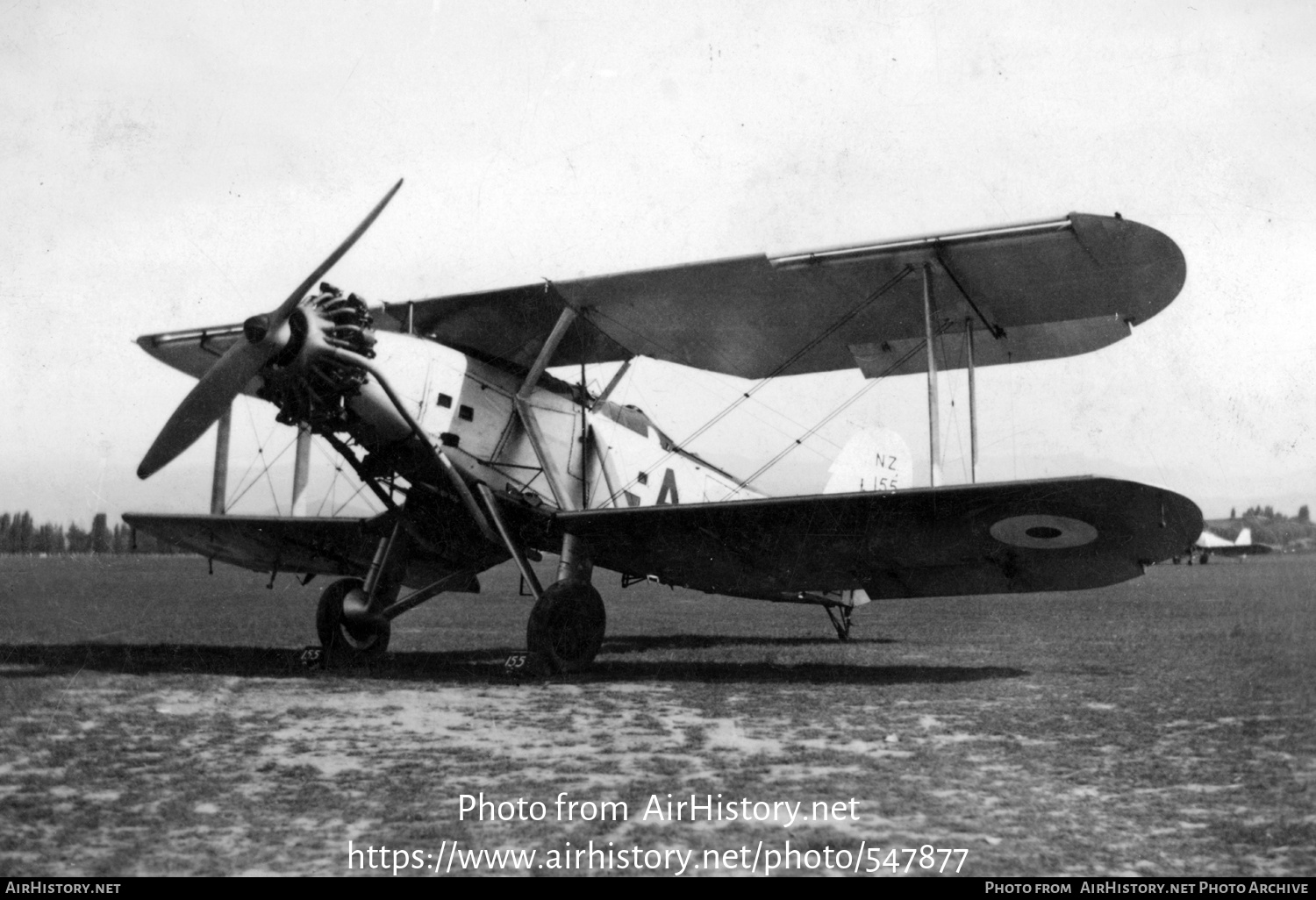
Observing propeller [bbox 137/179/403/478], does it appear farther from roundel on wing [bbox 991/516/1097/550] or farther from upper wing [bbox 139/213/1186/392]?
roundel on wing [bbox 991/516/1097/550]

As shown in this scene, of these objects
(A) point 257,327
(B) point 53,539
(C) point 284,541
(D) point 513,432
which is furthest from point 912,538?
(B) point 53,539

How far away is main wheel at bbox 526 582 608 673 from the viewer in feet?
27.6

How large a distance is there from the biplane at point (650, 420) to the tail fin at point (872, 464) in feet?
9.01

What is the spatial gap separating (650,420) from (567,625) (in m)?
3.05

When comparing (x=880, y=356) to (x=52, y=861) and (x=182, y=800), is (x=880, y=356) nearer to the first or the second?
(x=182, y=800)

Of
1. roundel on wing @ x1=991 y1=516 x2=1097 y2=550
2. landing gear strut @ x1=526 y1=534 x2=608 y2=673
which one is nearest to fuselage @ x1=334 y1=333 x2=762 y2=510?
landing gear strut @ x1=526 y1=534 x2=608 y2=673

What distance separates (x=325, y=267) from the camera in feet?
24.2

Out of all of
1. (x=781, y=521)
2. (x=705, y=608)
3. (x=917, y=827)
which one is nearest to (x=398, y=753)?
(x=917, y=827)

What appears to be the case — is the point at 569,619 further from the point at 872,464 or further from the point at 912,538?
the point at 872,464

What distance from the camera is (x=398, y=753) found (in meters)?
5.23

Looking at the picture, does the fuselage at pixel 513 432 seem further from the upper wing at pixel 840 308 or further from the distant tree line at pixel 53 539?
the distant tree line at pixel 53 539

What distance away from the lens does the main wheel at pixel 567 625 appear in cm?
840

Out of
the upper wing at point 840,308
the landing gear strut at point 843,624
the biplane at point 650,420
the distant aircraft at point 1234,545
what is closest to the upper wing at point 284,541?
the biplane at point 650,420

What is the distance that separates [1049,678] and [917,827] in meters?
5.03
